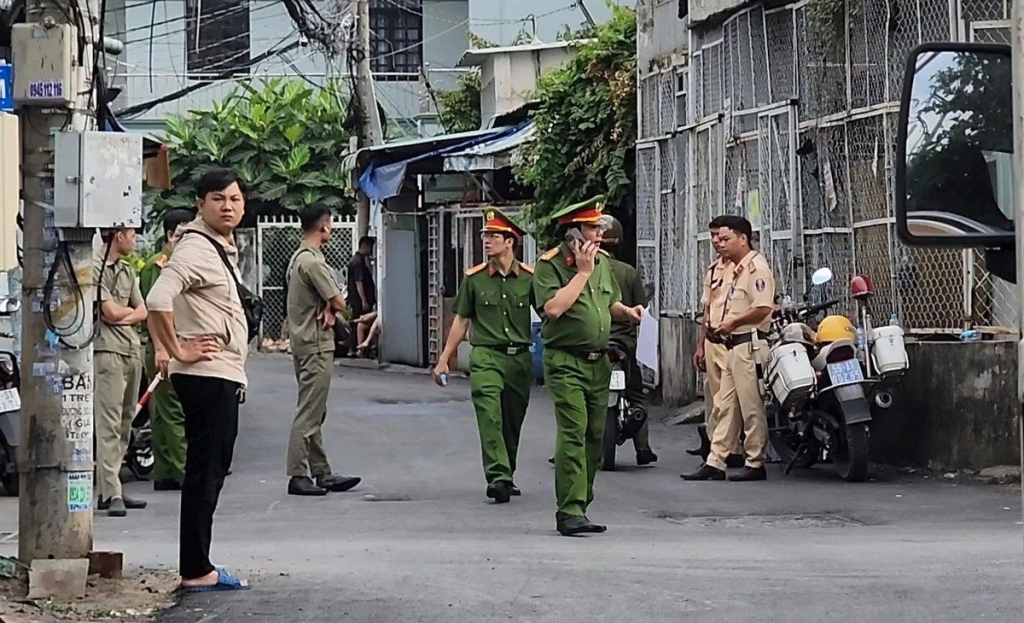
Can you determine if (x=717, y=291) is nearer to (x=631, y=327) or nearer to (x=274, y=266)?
(x=631, y=327)

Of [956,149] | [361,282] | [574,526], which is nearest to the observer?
[956,149]

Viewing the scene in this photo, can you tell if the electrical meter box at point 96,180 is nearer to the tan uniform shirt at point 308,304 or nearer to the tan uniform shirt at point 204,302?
the tan uniform shirt at point 204,302

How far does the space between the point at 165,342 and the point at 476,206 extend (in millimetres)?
15720

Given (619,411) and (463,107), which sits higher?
(463,107)

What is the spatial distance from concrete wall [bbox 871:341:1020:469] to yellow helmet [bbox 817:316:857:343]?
2.23ft

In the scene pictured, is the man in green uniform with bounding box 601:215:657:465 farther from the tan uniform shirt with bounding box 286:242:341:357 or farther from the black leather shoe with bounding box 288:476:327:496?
the black leather shoe with bounding box 288:476:327:496

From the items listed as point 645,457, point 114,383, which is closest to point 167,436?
point 114,383

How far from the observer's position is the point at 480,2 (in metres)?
33.8

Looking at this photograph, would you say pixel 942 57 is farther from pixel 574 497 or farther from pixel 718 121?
pixel 718 121

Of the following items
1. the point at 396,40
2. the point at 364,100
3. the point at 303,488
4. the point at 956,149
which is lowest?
the point at 303,488

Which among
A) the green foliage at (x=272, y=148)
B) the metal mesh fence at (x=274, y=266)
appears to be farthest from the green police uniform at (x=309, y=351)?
the green foliage at (x=272, y=148)

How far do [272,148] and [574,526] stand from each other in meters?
24.5

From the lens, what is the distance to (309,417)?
1209 centimetres

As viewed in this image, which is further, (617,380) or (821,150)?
(821,150)
